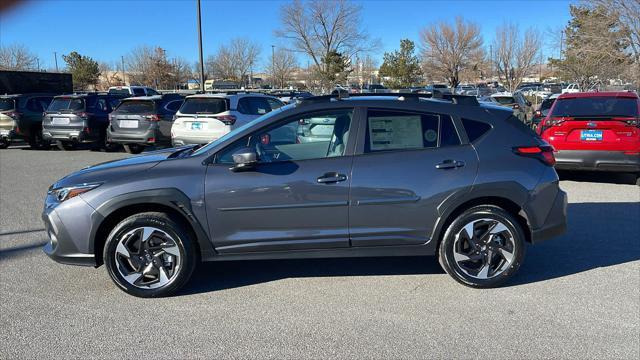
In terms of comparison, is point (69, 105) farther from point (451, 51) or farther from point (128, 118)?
point (451, 51)

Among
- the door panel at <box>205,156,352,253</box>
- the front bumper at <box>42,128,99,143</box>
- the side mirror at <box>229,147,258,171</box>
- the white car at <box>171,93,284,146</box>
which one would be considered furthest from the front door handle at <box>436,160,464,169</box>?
the front bumper at <box>42,128,99,143</box>

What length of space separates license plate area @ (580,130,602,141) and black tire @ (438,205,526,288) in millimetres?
4885

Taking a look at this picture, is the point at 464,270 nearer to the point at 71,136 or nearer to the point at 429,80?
the point at 71,136

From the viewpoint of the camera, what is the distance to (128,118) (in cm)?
1277

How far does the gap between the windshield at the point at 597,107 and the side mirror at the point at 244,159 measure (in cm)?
652

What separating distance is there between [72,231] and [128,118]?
30.9ft

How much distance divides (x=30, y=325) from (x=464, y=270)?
11.3 ft

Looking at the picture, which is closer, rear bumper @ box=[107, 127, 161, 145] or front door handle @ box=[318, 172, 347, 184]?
front door handle @ box=[318, 172, 347, 184]

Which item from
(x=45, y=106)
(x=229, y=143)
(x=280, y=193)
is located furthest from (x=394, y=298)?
(x=45, y=106)

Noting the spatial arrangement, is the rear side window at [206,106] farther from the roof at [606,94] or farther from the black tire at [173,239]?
the black tire at [173,239]

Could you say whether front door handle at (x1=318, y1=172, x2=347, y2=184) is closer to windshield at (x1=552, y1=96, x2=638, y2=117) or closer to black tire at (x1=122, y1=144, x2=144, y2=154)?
windshield at (x1=552, y1=96, x2=638, y2=117)

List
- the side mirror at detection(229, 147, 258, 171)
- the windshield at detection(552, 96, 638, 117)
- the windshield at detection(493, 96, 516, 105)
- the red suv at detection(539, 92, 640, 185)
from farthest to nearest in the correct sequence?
the windshield at detection(493, 96, 516, 105) → the windshield at detection(552, 96, 638, 117) → the red suv at detection(539, 92, 640, 185) → the side mirror at detection(229, 147, 258, 171)

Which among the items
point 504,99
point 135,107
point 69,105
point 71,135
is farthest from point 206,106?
point 504,99

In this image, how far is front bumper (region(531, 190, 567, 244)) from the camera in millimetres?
4344
